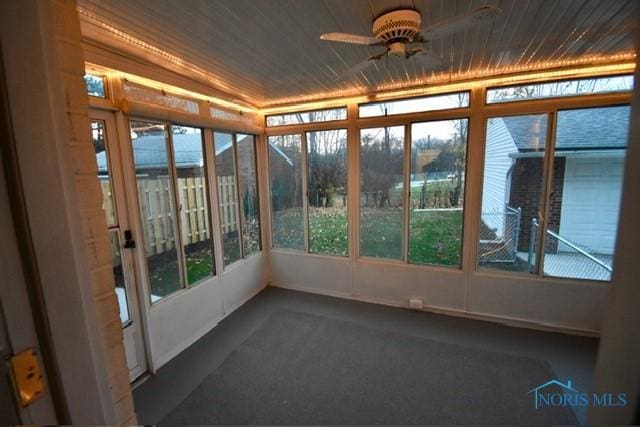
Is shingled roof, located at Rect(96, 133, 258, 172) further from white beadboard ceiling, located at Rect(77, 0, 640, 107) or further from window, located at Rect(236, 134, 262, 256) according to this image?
window, located at Rect(236, 134, 262, 256)

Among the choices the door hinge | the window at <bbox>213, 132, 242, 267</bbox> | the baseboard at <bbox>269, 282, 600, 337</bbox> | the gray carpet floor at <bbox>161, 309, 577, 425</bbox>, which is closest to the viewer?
the door hinge

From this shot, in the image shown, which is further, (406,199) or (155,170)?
(406,199)

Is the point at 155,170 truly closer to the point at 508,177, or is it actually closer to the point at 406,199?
the point at 406,199

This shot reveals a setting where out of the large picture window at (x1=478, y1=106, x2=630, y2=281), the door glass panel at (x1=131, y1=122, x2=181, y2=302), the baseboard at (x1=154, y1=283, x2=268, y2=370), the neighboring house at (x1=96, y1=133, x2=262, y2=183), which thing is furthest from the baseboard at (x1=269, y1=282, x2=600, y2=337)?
the neighboring house at (x1=96, y1=133, x2=262, y2=183)

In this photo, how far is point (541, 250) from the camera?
302cm

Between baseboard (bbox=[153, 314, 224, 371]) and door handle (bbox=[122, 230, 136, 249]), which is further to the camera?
baseboard (bbox=[153, 314, 224, 371])

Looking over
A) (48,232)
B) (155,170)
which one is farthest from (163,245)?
(48,232)

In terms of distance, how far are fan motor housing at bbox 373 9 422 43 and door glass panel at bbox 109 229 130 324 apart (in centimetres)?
244

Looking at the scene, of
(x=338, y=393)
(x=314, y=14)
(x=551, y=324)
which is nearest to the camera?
(x=314, y=14)

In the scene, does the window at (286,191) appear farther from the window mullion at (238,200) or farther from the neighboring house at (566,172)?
the neighboring house at (566,172)

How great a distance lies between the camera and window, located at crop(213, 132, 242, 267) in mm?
3346

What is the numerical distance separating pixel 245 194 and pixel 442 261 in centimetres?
271

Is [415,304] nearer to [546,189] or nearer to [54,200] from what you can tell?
[546,189]

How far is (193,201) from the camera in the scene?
296cm
